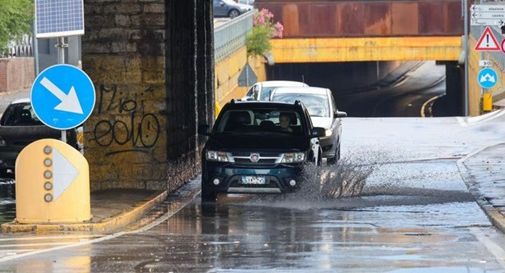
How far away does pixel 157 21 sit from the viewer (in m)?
23.0

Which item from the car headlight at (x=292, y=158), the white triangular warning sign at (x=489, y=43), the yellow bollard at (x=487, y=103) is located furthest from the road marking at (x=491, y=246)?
the yellow bollard at (x=487, y=103)

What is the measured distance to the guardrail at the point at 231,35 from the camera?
52.4 metres

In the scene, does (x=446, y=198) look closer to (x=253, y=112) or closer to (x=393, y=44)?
(x=253, y=112)

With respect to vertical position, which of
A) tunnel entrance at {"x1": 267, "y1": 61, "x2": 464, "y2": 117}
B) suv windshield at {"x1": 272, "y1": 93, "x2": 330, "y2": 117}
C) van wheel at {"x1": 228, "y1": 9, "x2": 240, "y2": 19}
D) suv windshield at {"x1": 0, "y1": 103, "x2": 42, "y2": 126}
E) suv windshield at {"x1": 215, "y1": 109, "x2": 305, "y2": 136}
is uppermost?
van wheel at {"x1": 228, "y1": 9, "x2": 240, "y2": 19}

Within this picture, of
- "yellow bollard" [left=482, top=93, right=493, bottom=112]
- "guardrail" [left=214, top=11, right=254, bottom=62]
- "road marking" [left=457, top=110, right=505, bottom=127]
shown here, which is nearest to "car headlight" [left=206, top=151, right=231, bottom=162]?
"road marking" [left=457, top=110, right=505, bottom=127]

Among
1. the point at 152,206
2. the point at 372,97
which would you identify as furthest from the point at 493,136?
the point at 372,97

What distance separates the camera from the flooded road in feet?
43.6

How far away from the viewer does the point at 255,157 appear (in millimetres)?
21234

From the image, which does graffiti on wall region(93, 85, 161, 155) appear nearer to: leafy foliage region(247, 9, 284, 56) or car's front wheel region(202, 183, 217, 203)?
car's front wheel region(202, 183, 217, 203)

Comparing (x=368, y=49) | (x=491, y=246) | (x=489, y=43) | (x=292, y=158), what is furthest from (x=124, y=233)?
(x=368, y=49)

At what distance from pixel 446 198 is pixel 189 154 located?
241 inches

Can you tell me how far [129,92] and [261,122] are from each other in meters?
2.47

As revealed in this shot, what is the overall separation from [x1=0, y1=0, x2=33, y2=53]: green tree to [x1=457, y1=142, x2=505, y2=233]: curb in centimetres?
1780

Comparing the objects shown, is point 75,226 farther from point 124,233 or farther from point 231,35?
point 231,35
